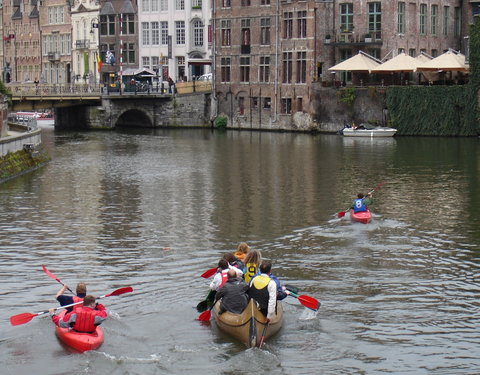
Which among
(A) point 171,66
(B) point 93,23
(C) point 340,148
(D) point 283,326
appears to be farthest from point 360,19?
(D) point 283,326

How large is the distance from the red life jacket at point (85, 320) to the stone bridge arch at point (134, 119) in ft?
234

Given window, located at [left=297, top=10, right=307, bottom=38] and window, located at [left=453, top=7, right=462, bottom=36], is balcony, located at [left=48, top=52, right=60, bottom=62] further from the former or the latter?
window, located at [left=453, top=7, right=462, bottom=36]

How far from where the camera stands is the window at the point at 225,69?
9031 cm

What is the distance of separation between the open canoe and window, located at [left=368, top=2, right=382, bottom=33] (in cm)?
6169

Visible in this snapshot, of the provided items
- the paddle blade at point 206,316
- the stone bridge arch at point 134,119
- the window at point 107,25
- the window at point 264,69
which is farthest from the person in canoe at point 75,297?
the window at point 107,25

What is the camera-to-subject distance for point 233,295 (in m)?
22.7

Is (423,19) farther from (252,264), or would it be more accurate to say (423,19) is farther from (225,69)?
(252,264)

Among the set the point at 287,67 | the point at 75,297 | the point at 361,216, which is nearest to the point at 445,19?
the point at 287,67

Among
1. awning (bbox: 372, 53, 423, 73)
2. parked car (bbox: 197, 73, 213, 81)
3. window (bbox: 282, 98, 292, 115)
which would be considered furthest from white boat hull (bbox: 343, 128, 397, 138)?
parked car (bbox: 197, 73, 213, 81)

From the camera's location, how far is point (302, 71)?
83625mm

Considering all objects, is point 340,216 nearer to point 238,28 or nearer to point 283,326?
point 283,326

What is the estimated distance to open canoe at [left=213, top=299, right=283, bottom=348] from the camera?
21594 mm

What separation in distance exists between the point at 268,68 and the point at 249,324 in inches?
2606

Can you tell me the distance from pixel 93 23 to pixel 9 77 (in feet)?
100
